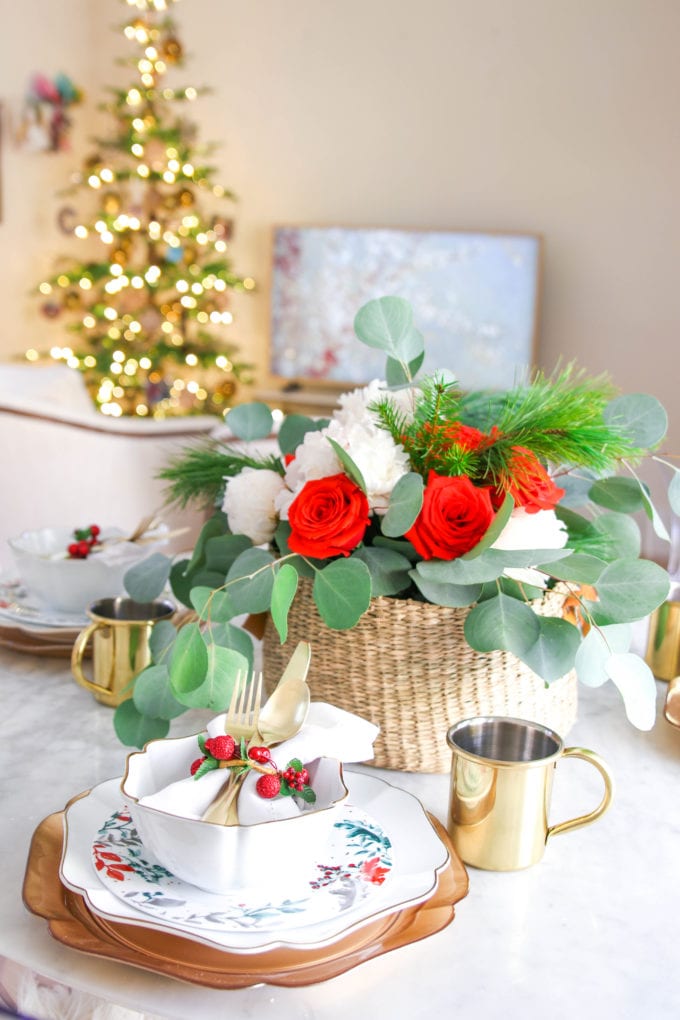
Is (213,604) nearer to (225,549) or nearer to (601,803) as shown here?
(225,549)

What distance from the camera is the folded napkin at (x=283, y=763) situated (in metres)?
0.64

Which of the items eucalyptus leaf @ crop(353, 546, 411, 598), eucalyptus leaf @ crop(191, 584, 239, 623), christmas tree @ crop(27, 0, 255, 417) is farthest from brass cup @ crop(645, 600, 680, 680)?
christmas tree @ crop(27, 0, 255, 417)

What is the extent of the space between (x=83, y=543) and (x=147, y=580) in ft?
0.65

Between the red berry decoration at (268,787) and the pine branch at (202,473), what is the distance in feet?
1.31

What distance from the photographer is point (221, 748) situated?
0.67 m

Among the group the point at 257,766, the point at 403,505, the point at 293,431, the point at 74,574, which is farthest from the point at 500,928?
the point at 74,574

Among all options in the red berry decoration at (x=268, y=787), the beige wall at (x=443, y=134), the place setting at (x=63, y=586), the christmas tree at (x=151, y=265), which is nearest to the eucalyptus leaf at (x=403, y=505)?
the red berry decoration at (x=268, y=787)

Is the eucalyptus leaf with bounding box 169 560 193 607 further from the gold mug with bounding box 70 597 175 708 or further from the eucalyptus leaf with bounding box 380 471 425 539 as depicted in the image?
the eucalyptus leaf with bounding box 380 471 425 539

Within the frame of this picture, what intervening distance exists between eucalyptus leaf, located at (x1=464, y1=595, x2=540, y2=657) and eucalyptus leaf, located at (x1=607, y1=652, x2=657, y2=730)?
3.1 inches

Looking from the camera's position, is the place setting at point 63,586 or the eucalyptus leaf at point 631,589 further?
the place setting at point 63,586

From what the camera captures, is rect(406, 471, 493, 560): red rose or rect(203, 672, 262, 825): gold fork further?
rect(406, 471, 493, 560): red rose

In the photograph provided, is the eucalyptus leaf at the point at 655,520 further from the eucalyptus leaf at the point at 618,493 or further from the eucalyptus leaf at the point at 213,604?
the eucalyptus leaf at the point at 213,604

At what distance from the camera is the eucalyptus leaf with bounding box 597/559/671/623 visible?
30.8 inches

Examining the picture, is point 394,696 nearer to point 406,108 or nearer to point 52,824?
point 52,824
